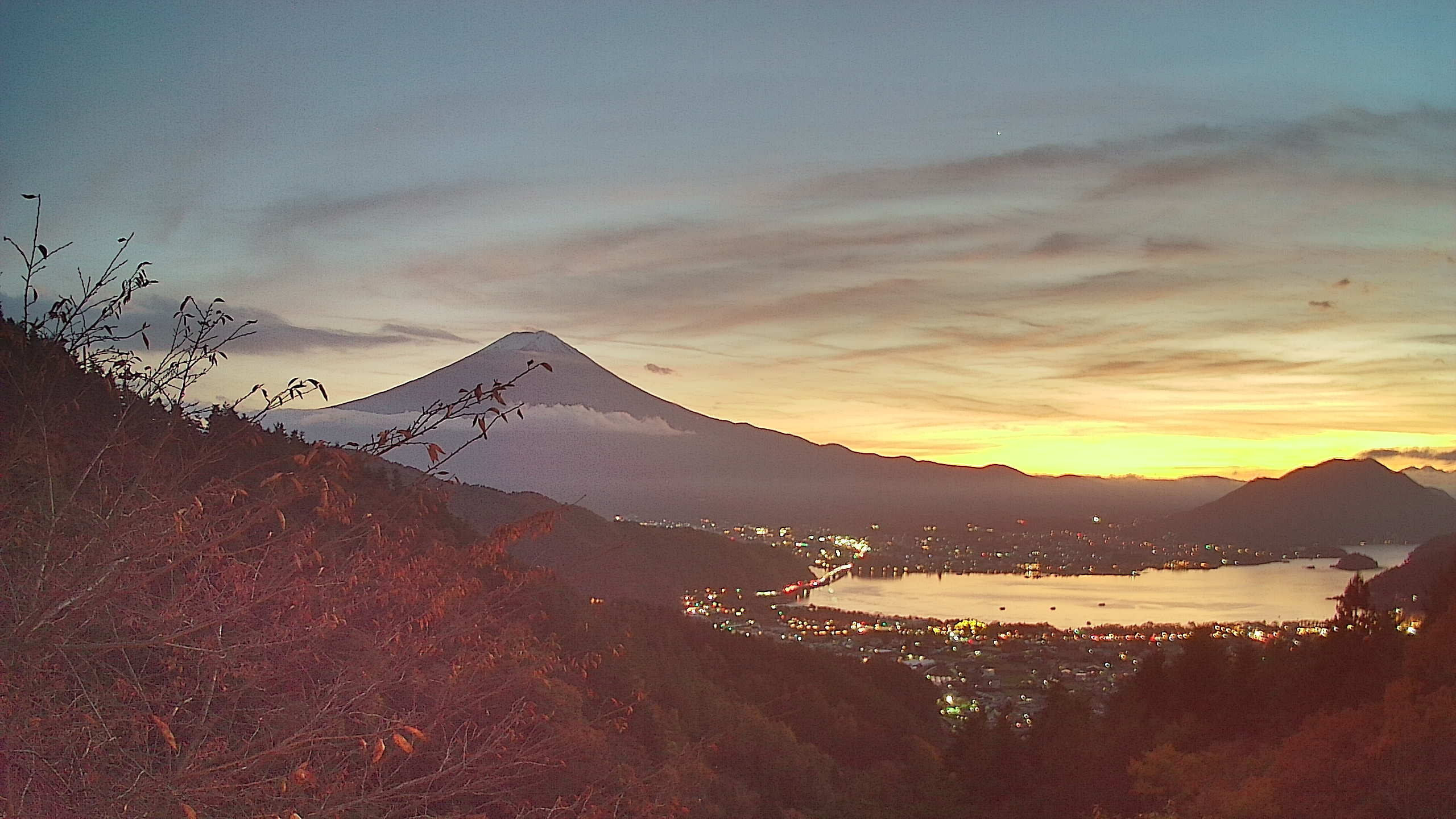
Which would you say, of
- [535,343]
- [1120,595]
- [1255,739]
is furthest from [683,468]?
[1255,739]

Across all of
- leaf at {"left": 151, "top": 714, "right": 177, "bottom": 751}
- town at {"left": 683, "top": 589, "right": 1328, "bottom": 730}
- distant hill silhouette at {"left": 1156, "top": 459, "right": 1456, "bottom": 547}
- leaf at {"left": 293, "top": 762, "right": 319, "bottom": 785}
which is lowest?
town at {"left": 683, "top": 589, "right": 1328, "bottom": 730}

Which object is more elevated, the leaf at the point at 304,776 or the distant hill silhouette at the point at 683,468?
the distant hill silhouette at the point at 683,468

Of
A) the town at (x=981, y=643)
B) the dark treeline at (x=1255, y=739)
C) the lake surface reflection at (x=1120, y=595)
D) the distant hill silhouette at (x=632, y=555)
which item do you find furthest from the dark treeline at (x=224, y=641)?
the lake surface reflection at (x=1120, y=595)

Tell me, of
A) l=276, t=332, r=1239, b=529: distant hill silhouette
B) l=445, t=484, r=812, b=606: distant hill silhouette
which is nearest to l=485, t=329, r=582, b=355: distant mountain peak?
l=276, t=332, r=1239, b=529: distant hill silhouette

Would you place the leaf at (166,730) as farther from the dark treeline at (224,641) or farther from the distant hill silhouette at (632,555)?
the distant hill silhouette at (632,555)

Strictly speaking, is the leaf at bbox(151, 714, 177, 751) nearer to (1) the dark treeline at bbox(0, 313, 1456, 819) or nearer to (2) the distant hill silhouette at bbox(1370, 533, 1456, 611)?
(1) the dark treeline at bbox(0, 313, 1456, 819)

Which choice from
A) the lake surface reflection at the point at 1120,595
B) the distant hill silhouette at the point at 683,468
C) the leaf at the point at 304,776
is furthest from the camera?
the distant hill silhouette at the point at 683,468

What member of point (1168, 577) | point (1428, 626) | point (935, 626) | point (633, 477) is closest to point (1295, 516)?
point (1168, 577)
